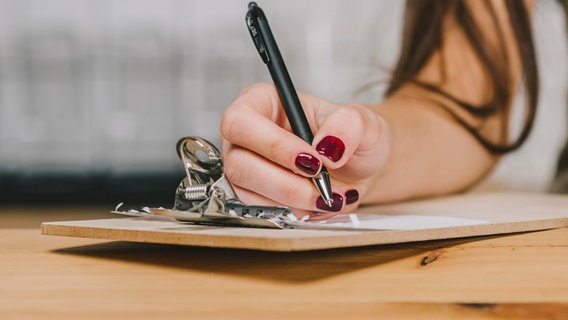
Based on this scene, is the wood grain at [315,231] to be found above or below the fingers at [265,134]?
below

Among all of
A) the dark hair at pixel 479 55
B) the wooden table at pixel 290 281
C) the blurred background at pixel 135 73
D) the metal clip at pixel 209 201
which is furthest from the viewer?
the blurred background at pixel 135 73

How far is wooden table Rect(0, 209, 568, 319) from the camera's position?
31 centimetres

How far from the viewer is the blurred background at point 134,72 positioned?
1.91 meters

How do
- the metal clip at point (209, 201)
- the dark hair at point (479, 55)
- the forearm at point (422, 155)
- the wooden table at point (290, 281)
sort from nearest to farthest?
the wooden table at point (290, 281)
the metal clip at point (209, 201)
the forearm at point (422, 155)
the dark hair at point (479, 55)

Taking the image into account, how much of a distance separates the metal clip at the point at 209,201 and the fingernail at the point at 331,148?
0.08 m

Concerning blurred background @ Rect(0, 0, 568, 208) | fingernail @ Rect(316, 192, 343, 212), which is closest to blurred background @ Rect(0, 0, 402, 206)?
blurred background @ Rect(0, 0, 568, 208)

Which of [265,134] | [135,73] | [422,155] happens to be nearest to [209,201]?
[265,134]

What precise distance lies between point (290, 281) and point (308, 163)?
0.51ft

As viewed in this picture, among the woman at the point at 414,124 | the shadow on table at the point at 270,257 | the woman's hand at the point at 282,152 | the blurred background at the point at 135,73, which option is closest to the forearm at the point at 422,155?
the woman at the point at 414,124

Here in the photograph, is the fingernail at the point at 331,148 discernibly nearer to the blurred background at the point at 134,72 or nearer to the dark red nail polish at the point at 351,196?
the dark red nail polish at the point at 351,196

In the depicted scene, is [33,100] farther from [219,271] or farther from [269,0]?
[219,271]

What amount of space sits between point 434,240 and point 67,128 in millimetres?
1648

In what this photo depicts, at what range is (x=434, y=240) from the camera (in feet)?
1.56

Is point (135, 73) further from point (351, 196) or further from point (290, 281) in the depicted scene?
point (290, 281)
